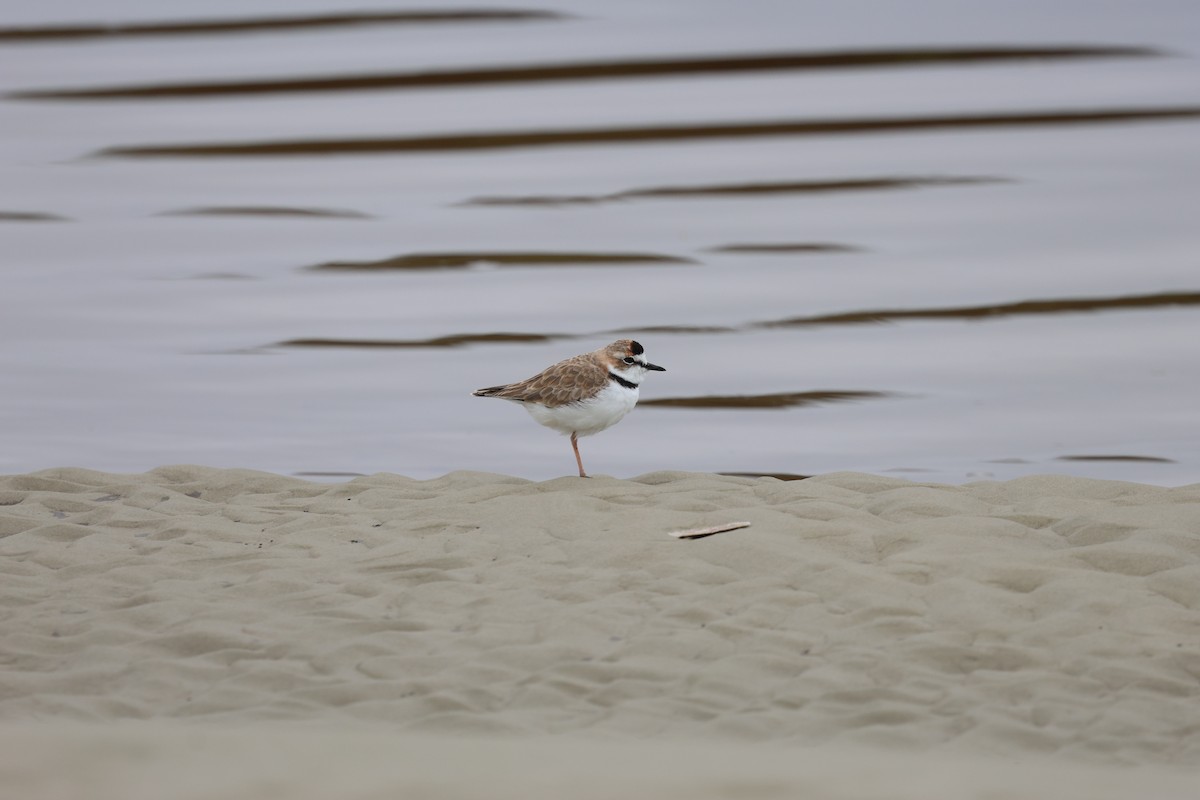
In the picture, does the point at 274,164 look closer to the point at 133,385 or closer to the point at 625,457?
the point at 133,385

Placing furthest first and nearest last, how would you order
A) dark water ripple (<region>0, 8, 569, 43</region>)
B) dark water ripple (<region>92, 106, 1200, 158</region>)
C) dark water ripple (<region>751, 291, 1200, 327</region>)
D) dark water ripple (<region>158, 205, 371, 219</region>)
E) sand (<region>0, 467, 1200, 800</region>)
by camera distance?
dark water ripple (<region>0, 8, 569, 43</region>) < dark water ripple (<region>92, 106, 1200, 158</region>) < dark water ripple (<region>158, 205, 371, 219</region>) < dark water ripple (<region>751, 291, 1200, 327</region>) < sand (<region>0, 467, 1200, 800</region>)

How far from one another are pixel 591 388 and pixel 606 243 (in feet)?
20.2

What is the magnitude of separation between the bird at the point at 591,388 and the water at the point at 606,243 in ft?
5.05

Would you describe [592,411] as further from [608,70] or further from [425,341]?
[608,70]

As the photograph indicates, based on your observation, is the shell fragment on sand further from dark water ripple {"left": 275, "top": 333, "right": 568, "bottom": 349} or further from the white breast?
dark water ripple {"left": 275, "top": 333, "right": 568, "bottom": 349}

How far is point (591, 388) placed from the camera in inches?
263

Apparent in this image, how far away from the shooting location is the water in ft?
29.8

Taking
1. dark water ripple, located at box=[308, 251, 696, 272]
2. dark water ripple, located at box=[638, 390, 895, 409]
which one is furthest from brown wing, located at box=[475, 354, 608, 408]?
dark water ripple, located at box=[308, 251, 696, 272]

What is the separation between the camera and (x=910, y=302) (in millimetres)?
11227

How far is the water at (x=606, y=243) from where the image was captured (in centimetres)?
907

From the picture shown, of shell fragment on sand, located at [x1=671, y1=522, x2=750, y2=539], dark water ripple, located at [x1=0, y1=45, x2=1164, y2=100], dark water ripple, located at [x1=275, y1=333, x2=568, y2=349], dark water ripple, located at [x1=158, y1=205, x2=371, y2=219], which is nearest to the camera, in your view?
shell fragment on sand, located at [x1=671, y1=522, x2=750, y2=539]

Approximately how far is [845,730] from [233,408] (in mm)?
6194

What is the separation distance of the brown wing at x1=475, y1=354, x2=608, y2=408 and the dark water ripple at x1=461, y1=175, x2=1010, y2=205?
694 centimetres

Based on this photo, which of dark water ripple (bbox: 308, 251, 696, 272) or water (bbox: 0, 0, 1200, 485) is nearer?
water (bbox: 0, 0, 1200, 485)
